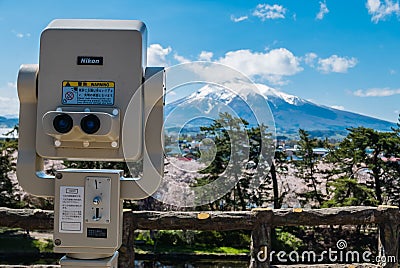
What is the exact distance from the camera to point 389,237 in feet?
10.5

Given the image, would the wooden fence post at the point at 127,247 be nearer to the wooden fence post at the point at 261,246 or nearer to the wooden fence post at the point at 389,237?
the wooden fence post at the point at 261,246

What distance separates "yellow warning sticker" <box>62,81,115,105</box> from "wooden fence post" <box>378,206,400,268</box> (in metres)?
2.59

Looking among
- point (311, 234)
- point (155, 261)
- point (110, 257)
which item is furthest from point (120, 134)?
point (311, 234)

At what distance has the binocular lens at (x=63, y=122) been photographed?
47.6 inches

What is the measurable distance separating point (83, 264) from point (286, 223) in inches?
84.1

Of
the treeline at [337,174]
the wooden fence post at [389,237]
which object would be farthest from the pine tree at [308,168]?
the wooden fence post at [389,237]

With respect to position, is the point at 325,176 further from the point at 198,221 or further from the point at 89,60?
the point at 89,60

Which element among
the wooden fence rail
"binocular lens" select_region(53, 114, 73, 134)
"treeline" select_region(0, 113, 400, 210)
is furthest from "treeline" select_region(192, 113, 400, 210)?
"binocular lens" select_region(53, 114, 73, 134)

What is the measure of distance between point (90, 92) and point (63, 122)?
119 mm

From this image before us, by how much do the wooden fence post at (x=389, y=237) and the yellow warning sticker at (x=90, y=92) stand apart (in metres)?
2.59

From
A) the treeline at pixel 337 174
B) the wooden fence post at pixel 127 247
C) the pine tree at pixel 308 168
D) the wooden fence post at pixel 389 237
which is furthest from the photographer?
the pine tree at pixel 308 168

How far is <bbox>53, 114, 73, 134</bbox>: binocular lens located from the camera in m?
1.21

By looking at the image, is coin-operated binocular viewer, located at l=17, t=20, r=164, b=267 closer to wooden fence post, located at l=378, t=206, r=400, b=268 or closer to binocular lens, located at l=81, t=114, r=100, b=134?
binocular lens, located at l=81, t=114, r=100, b=134

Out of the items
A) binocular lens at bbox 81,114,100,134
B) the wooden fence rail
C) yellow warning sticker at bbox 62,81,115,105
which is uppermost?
yellow warning sticker at bbox 62,81,115,105
